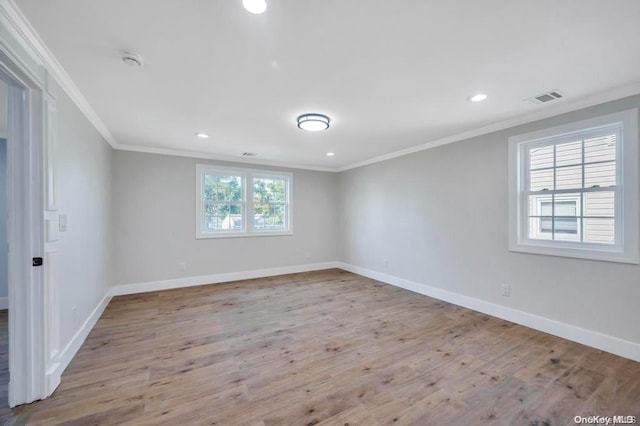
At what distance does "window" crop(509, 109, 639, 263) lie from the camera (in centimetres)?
245

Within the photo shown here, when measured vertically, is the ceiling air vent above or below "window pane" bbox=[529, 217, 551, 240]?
above

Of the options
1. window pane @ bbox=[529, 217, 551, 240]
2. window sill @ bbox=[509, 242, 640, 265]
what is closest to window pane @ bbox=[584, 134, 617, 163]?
window pane @ bbox=[529, 217, 551, 240]

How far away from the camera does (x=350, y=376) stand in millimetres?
2158

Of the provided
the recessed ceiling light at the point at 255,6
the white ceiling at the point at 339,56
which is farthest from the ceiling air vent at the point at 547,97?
the recessed ceiling light at the point at 255,6

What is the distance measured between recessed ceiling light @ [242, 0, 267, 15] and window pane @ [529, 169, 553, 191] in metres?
3.39

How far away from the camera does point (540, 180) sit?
10.2 ft

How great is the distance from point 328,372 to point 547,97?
329 centimetres

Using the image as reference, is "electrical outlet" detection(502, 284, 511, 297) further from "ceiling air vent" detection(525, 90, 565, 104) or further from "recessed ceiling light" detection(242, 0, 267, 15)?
"recessed ceiling light" detection(242, 0, 267, 15)

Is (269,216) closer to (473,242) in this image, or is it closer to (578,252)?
(473,242)

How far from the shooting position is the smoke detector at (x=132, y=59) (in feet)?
6.15

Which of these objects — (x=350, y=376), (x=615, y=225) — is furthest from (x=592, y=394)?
(x=350, y=376)

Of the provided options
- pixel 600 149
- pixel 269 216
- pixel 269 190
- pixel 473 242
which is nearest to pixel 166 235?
pixel 269 216

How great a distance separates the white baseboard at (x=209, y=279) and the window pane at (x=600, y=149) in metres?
4.78

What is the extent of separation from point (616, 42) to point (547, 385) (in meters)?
2.51
